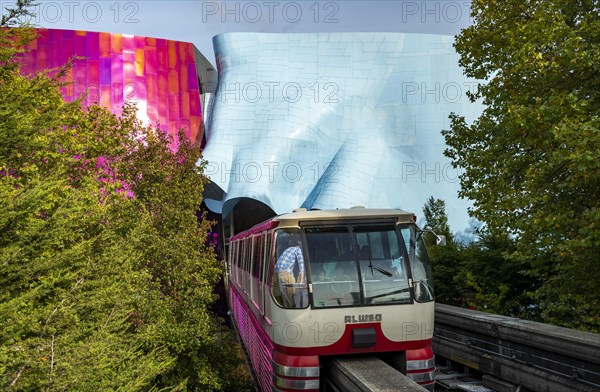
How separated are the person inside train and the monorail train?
15 millimetres

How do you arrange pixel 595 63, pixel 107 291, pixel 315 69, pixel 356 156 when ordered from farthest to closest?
pixel 315 69
pixel 356 156
pixel 595 63
pixel 107 291

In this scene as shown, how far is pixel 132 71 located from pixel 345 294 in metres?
42.9

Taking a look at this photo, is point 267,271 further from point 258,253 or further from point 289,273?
point 258,253

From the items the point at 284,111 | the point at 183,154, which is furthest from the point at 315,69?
the point at 183,154

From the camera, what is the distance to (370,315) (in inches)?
360

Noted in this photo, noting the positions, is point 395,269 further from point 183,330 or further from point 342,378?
point 183,330

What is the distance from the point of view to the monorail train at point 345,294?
9023mm

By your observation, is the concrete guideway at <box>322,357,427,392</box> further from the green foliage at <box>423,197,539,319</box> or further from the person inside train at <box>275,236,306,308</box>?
the green foliage at <box>423,197,539,319</box>

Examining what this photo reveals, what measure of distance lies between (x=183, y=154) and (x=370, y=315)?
10.0 meters

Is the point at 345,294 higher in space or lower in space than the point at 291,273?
lower

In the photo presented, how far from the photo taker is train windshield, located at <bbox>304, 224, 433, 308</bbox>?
30.4 ft

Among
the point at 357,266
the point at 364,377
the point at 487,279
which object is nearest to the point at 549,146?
the point at 487,279

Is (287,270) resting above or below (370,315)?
above

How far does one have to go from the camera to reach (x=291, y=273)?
931 cm
